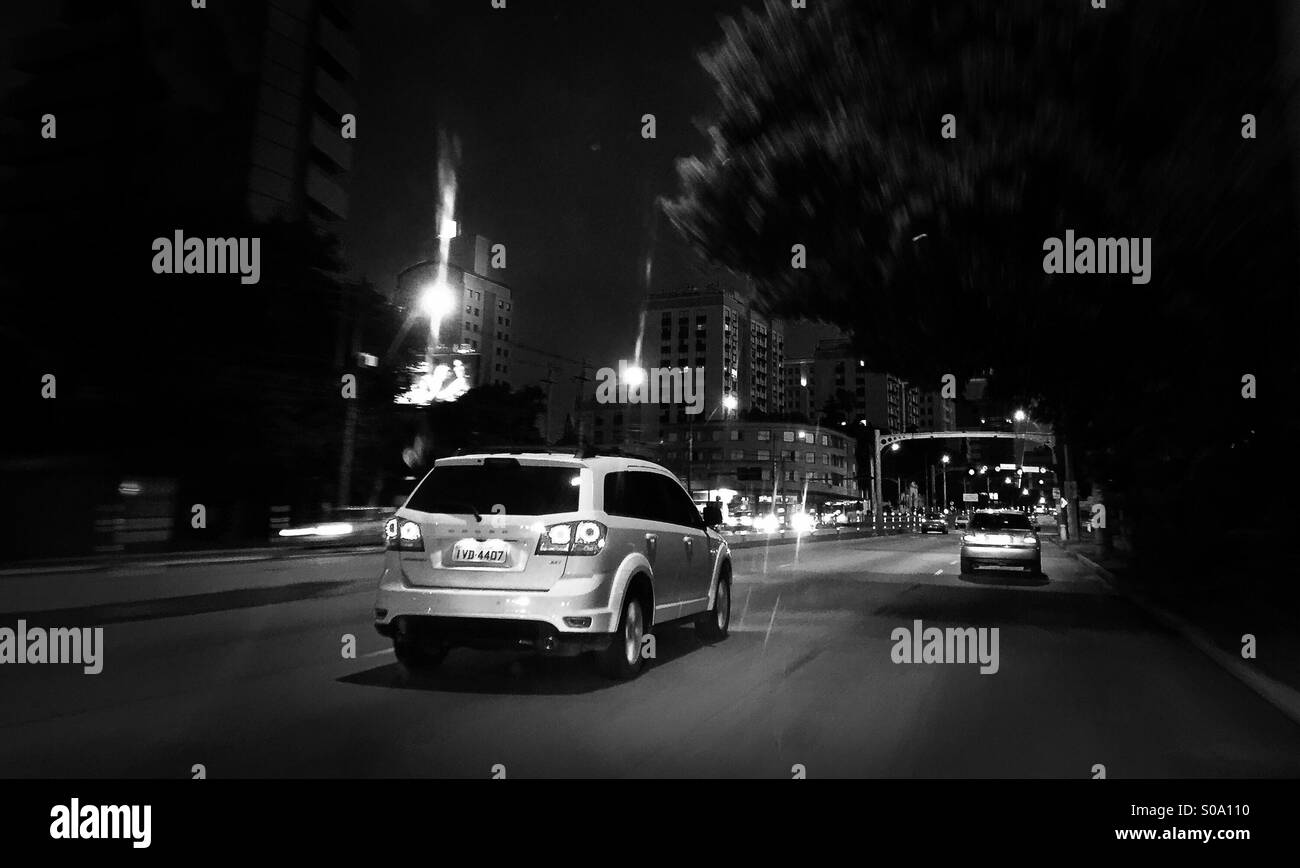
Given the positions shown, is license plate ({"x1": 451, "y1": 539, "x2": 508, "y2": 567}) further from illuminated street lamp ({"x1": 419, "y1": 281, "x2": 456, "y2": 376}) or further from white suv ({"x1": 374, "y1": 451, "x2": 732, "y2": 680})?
illuminated street lamp ({"x1": 419, "y1": 281, "x2": 456, "y2": 376})

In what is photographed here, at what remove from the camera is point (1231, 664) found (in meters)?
9.27

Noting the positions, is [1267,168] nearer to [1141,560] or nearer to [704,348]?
[1141,560]

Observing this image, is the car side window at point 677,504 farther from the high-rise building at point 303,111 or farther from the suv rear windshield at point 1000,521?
the high-rise building at point 303,111

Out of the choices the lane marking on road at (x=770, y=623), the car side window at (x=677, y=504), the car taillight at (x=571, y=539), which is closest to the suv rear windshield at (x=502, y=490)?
the car taillight at (x=571, y=539)

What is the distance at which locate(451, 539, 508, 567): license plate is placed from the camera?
7293 mm

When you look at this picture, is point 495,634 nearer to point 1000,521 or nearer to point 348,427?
point 1000,521

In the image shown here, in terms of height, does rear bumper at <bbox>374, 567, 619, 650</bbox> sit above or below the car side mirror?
below

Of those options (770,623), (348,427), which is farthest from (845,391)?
(770,623)

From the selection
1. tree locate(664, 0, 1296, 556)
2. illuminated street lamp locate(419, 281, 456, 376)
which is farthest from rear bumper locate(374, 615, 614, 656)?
illuminated street lamp locate(419, 281, 456, 376)

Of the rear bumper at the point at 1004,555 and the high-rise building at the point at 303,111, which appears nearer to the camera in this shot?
the rear bumper at the point at 1004,555

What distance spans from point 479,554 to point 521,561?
1.11 ft

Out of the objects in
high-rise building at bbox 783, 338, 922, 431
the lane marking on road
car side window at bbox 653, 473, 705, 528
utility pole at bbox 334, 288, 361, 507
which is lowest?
the lane marking on road

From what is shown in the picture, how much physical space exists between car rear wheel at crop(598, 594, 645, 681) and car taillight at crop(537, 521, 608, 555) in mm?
680

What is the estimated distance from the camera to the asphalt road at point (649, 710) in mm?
5602
